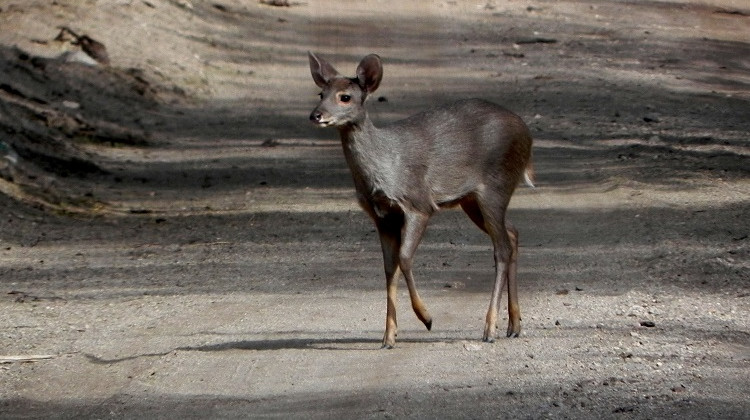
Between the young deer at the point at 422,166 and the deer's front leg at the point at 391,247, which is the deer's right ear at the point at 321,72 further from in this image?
the deer's front leg at the point at 391,247

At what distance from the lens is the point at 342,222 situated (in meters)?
13.6

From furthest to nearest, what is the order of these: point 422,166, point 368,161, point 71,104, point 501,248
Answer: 1. point 71,104
2. point 501,248
3. point 422,166
4. point 368,161

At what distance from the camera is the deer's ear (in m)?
8.54

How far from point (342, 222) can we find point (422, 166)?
4918mm

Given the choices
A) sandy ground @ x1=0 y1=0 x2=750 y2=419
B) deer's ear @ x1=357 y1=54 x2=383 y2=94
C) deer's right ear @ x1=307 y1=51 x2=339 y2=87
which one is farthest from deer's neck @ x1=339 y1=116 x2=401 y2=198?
sandy ground @ x1=0 y1=0 x2=750 y2=419

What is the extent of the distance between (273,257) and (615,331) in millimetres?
4393

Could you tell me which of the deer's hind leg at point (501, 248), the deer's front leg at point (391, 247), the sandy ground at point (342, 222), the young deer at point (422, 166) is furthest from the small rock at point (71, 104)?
the deer's front leg at point (391, 247)

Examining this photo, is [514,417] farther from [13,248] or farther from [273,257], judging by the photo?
[13,248]

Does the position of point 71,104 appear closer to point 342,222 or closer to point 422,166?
point 342,222

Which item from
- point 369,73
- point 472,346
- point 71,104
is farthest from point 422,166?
point 71,104

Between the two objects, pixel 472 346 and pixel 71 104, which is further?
pixel 71 104

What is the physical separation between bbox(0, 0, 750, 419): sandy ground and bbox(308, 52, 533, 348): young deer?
0.53 meters

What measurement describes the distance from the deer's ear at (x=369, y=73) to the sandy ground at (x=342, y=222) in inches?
71.3

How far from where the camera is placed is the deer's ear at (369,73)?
854 cm
